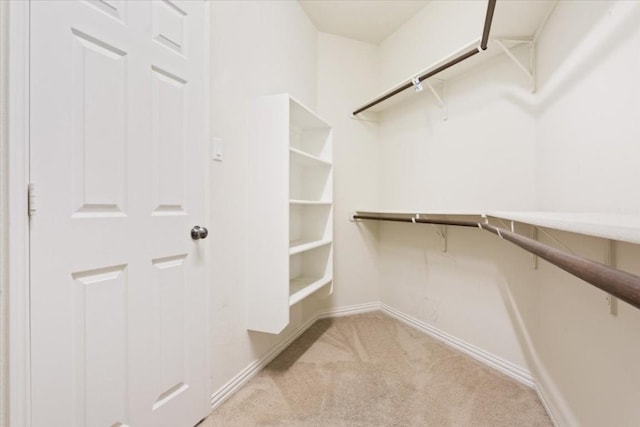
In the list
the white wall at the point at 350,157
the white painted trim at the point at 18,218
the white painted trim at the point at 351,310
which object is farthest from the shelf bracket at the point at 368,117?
the white painted trim at the point at 18,218

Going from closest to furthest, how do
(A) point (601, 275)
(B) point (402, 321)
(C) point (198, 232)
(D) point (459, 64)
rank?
(A) point (601, 275) → (C) point (198, 232) → (D) point (459, 64) → (B) point (402, 321)

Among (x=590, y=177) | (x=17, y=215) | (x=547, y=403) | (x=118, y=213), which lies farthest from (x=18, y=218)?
(x=547, y=403)

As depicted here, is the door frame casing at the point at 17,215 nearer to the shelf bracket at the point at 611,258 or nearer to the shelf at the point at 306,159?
the shelf at the point at 306,159

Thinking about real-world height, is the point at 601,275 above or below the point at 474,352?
above

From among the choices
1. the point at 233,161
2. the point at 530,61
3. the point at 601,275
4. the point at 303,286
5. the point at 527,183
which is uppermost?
the point at 530,61

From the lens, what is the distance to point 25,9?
70 centimetres

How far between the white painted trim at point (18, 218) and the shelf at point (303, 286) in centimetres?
107

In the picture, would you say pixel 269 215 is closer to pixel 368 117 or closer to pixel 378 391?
pixel 378 391

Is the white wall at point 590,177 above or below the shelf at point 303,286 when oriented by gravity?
above

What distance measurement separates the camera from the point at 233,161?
56.7 inches

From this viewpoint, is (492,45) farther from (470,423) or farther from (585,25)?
(470,423)

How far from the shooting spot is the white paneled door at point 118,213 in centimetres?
75

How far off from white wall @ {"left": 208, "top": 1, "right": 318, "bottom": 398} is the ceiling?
57cm

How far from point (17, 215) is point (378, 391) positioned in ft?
5.36
